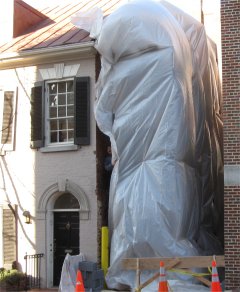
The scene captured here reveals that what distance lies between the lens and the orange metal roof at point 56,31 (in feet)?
55.7

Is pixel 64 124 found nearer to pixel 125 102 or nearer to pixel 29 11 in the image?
pixel 125 102

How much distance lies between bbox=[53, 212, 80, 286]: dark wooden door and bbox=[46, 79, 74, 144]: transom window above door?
2.07 metres

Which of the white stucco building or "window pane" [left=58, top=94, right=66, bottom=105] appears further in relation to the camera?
"window pane" [left=58, top=94, right=66, bottom=105]

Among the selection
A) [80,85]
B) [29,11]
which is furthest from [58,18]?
[80,85]

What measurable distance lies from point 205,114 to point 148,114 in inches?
102

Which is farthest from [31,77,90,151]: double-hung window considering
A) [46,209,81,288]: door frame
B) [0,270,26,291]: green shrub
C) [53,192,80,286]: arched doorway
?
[0,270,26,291]: green shrub

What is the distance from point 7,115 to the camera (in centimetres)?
1727

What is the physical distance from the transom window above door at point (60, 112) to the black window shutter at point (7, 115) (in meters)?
1.13

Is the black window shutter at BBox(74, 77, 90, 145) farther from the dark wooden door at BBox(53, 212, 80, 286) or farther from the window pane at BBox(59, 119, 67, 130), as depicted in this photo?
the dark wooden door at BBox(53, 212, 80, 286)

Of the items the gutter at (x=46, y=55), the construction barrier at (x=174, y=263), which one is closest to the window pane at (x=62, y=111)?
the gutter at (x=46, y=55)

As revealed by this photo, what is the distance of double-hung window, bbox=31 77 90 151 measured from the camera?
53.0 feet

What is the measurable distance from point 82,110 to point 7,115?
96.9 inches

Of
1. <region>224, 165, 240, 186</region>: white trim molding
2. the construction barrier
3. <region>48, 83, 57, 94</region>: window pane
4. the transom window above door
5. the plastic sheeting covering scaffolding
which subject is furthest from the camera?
<region>48, 83, 57, 94</region>: window pane

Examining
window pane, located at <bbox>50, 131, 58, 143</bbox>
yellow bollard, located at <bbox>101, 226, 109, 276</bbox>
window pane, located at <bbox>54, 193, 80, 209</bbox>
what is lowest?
yellow bollard, located at <bbox>101, 226, 109, 276</bbox>
